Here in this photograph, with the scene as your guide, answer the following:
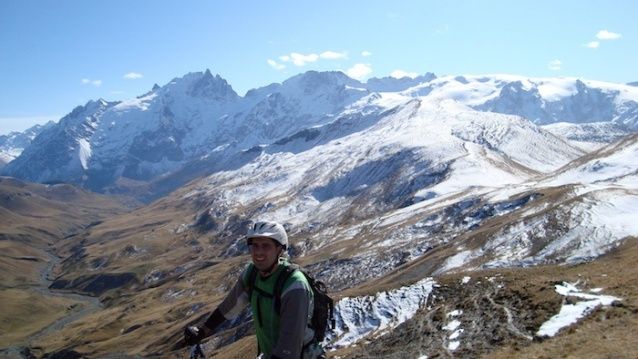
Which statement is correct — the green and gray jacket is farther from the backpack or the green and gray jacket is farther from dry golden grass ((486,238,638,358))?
dry golden grass ((486,238,638,358))

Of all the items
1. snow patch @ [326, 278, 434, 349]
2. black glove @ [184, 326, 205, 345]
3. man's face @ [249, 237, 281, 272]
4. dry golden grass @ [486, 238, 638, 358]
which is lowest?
snow patch @ [326, 278, 434, 349]

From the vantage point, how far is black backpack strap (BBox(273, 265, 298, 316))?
391 inches

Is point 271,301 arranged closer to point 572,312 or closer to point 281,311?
point 281,311

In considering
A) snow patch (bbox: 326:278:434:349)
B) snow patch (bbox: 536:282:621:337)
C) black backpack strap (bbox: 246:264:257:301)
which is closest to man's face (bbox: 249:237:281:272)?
black backpack strap (bbox: 246:264:257:301)

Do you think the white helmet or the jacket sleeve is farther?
the white helmet

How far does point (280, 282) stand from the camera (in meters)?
9.97

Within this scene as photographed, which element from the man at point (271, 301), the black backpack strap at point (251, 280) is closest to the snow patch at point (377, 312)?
the man at point (271, 301)

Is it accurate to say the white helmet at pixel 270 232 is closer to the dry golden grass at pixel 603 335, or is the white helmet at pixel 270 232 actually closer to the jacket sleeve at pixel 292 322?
the jacket sleeve at pixel 292 322

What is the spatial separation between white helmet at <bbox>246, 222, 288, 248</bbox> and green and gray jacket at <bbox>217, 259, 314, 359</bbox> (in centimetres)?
42

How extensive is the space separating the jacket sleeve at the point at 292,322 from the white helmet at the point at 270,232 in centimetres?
94

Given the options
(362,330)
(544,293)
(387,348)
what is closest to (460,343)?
(544,293)

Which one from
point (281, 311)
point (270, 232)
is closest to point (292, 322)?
point (281, 311)

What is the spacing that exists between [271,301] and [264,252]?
2.91ft

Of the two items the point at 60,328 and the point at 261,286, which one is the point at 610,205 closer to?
the point at 261,286
